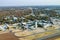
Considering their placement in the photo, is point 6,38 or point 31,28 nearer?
point 6,38

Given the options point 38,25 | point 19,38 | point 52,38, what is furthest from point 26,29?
point 52,38

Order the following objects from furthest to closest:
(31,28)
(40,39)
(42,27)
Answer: (42,27)
(31,28)
(40,39)

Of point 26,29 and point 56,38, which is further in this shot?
point 26,29

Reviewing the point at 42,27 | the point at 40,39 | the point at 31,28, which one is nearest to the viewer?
the point at 40,39

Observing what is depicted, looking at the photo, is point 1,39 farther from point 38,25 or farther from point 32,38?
point 38,25

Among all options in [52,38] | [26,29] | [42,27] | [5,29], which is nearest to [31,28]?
[26,29]

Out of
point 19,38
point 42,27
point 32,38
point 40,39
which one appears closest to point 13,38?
point 19,38

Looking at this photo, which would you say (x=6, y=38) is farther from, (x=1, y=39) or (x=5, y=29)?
(x=5, y=29)

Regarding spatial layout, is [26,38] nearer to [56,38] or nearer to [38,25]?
[56,38]
